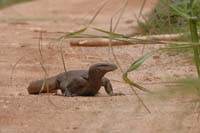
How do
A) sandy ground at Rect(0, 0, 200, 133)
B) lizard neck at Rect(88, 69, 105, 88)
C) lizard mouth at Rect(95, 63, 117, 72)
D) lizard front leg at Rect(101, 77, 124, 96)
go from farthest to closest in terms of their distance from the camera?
lizard neck at Rect(88, 69, 105, 88) < lizard mouth at Rect(95, 63, 117, 72) < lizard front leg at Rect(101, 77, 124, 96) < sandy ground at Rect(0, 0, 200, 133)

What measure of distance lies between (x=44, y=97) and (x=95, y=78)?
791 millimetres

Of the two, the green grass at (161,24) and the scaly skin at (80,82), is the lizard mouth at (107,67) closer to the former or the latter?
the scaly skin at (80,82)

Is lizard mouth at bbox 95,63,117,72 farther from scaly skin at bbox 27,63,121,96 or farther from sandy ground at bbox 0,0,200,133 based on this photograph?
sandy ground at bbox 0,0,200,133

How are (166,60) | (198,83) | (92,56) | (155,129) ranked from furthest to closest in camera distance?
(92,56)
(166,60)
(155,129)
(198,83)

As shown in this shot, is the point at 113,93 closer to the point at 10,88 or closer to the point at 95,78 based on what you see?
the point at 95,78

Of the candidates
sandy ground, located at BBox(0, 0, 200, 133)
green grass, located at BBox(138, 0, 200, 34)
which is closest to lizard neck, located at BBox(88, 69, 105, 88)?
sandy ground, located at BBox(0, 0, 200, 133)

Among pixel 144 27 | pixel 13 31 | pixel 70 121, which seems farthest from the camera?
pixel 13 31

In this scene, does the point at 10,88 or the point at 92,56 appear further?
the point at 92,56

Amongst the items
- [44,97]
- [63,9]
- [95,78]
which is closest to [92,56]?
[95,78]

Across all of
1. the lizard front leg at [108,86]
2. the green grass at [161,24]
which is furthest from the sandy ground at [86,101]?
the green grass at [161,24]


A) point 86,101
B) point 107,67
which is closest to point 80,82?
point 107,67

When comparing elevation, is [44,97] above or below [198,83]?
below

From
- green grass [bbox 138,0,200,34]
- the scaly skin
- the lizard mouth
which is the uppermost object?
the lizard mouth

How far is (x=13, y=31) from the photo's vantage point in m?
12.1
